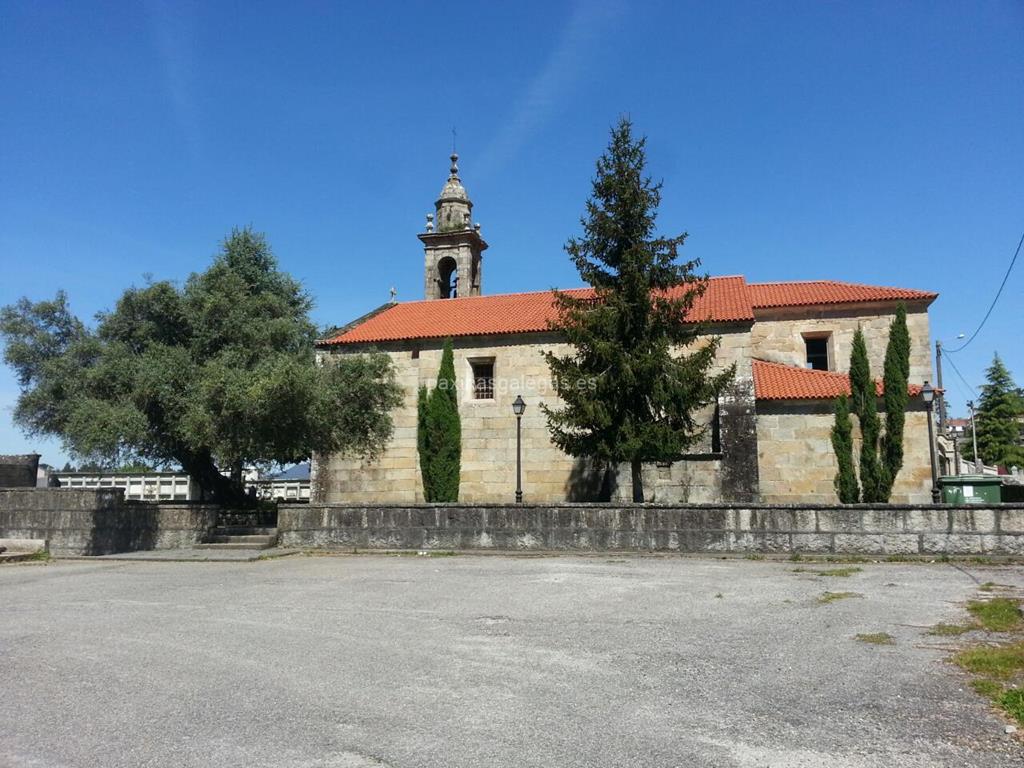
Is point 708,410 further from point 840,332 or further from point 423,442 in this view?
point 423,442

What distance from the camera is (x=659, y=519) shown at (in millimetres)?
13891

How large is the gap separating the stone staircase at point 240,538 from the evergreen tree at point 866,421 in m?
16.0

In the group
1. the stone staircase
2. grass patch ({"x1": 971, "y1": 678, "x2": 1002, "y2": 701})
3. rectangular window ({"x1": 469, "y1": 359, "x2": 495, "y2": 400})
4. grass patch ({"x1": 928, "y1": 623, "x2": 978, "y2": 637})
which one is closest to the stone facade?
rectangular window ({"x1": 469, "y1": 359, "x2": 495, "y2": 400})

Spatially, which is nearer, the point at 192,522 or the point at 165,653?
the point at 165,653

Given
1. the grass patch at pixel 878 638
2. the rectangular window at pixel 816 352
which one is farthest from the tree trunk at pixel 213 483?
the rectangular window at pixel 816 352

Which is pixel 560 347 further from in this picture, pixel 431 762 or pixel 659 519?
pixel 431 762

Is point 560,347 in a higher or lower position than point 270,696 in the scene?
higher

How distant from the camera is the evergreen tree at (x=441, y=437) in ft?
76.7

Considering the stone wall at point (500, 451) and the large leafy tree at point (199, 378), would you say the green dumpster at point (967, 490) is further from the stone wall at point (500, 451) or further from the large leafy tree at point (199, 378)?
the large leafy tree at point (199, 378)

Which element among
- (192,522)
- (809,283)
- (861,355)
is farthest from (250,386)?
(809,283)

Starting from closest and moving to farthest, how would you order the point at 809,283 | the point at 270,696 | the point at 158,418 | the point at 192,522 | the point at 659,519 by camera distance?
the point at 270,696
the point at 659,519
the point at 158,418
the point at 192,522
the point at 809,283

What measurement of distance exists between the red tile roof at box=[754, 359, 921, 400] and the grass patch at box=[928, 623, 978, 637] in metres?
15.0

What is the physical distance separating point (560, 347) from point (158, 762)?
2107cm

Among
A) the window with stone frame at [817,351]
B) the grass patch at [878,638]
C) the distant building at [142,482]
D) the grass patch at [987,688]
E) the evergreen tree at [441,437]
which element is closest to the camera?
the grass patch at [987,688]
